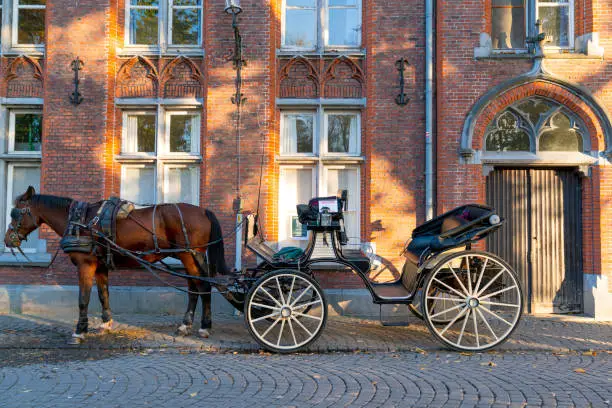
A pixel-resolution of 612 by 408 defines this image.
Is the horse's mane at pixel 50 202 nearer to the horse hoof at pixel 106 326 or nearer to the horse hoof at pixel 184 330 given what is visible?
the horse hoof at pixel 106 326

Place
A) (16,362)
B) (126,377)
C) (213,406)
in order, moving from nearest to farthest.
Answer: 1. (213,406)
2. (126,377)
3. (16,362)

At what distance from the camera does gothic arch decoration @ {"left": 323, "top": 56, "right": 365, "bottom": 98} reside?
905 centimetres

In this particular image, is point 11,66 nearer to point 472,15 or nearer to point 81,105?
point 81,105

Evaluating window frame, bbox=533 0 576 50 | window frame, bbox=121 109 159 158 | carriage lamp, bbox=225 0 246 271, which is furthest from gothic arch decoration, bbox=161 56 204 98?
window frame, bbox=533 0 576 50

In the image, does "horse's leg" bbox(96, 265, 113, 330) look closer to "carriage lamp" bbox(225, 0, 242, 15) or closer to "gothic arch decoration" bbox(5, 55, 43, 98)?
"gothic arch decoration" bbox(5, 55, 43, 98)

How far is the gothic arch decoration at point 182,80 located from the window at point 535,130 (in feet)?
17.5

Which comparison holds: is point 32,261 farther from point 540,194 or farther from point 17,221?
point 540,194

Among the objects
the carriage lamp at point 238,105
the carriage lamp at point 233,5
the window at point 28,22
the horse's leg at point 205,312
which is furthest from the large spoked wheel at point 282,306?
the window at point 28,22

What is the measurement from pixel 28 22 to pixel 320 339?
26.7ft

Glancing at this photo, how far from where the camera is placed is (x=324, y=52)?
9078 millimetres

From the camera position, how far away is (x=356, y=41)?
9273mm

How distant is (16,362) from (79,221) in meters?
1.87

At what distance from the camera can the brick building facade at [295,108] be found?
8.56 meters

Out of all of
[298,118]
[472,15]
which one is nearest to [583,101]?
[472,15]
